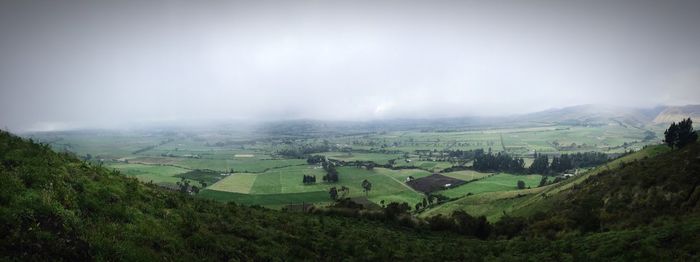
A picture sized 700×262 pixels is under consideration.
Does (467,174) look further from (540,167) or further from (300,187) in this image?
(300,187)

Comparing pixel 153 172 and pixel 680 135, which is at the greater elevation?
pixel 680 135

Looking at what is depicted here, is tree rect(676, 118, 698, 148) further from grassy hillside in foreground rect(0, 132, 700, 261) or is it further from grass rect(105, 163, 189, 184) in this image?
grass rect(105, 163, 189, 184)

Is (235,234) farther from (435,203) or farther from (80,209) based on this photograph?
(435,203)

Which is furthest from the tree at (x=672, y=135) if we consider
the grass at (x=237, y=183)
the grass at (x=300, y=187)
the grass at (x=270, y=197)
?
the grass at (x=237, y=183)

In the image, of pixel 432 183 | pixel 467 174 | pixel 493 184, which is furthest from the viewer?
pixel 467 174

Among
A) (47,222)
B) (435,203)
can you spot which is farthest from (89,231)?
(435,203)

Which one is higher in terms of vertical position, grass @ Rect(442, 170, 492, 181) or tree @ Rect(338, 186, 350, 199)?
tree @ Rect(338, 186, 350, 199)

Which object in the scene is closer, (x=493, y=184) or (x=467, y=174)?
(x=493, y=184)

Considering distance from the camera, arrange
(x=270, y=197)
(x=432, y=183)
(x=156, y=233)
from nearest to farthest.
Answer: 1. (x=156, y=233)
2. (x=270, y=197)
3. (x=432, y=183)

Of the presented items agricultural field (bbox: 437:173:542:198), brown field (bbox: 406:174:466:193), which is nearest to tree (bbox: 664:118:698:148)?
agricultural field (bbox: 437:173:542:198)

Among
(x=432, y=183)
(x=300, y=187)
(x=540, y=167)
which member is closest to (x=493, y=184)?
(x=432, y=183)
